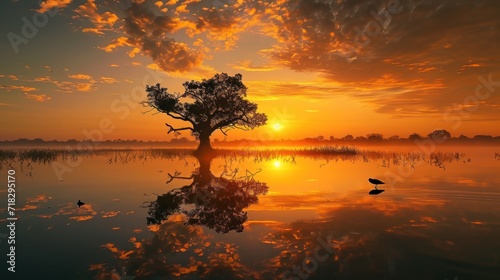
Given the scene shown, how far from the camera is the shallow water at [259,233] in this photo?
614cm

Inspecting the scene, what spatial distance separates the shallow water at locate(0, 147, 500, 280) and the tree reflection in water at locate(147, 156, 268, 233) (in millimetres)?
54

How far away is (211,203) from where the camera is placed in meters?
12.6

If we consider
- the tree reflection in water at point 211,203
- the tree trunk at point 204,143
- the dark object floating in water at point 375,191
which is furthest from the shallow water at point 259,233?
the tree trunk at point 204,143

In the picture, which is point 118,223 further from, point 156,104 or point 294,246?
point 156,104

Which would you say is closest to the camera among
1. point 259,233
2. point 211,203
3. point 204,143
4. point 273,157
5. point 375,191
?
point 259,233

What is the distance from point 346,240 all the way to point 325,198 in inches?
229

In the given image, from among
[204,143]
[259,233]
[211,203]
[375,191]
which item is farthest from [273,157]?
[259,233]

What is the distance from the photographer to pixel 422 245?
7.38 meters

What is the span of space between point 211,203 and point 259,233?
14.5 feet

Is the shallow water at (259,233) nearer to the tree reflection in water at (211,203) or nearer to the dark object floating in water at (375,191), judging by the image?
the tree reflection in water at (211,203)

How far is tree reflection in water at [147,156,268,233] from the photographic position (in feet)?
32.1

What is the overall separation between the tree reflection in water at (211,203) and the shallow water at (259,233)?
5cm

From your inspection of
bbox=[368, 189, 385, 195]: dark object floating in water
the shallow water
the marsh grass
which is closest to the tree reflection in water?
the shallow water

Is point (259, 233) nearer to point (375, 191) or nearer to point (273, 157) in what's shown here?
point (375, 191)
